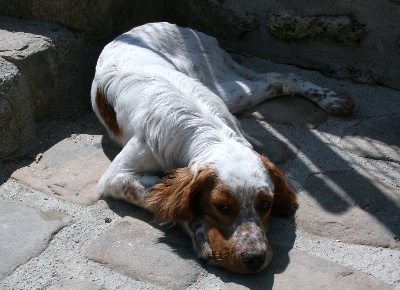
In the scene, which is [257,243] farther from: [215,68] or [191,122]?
[215,68]

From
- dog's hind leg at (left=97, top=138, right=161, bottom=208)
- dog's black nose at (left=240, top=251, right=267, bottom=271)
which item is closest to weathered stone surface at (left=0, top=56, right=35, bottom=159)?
dog's hind leg at (left=97, top=138, right=161, bottom=208)

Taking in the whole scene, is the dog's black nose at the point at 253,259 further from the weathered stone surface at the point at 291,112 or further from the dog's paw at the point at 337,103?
the dog's paw at the point at 337,103

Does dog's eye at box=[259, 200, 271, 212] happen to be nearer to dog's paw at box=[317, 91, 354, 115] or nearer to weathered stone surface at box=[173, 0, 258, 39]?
dog's paw at box=[317, 91, 354, 115]

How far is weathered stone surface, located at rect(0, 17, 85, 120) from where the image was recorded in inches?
189

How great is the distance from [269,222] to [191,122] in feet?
2.21

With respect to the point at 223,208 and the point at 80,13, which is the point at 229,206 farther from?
the point at 80,13

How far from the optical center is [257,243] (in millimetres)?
3455

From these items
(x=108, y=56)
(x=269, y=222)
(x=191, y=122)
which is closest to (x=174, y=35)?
(x=108, y=56)

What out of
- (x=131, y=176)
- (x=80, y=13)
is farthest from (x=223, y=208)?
(x=80, y=13)

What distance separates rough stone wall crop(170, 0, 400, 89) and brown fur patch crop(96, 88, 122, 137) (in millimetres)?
1555

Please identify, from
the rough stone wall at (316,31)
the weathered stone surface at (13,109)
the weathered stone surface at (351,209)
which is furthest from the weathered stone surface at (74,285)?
the rough stone wall at (316,31)

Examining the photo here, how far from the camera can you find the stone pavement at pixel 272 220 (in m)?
3.48

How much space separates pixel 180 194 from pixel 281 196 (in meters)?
0.56

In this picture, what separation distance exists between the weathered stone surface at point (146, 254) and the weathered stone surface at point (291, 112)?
148 centimetres
